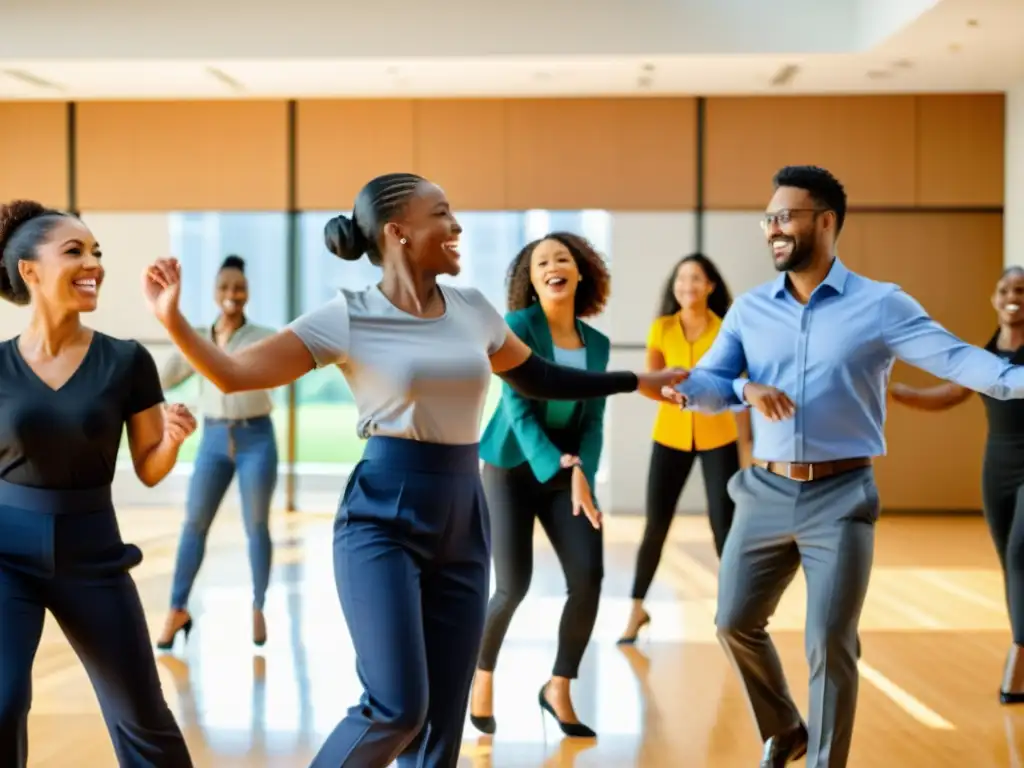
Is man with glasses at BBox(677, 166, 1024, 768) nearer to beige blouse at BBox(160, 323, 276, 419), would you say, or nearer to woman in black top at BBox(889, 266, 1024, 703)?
woman in black top at BBox(889, 266, 1024, 703)

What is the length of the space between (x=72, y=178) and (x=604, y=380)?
8.50 metres

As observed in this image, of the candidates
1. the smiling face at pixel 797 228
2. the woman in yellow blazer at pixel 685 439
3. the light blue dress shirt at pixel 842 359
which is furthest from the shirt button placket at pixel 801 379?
the woman in yellow blazer at pixel 685 439

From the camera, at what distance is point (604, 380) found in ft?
10.6

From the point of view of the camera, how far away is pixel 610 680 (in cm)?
484

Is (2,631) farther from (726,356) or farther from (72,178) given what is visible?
(72,178)

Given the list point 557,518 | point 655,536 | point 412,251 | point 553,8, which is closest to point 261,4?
point 553,8

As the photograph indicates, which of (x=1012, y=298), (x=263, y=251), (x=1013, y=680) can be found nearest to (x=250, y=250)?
(x=263, y=251)

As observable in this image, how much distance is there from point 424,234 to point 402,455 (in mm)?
500

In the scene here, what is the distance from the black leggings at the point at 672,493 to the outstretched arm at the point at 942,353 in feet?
7.29

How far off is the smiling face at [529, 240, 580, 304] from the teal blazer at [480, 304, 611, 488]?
0.07 meters

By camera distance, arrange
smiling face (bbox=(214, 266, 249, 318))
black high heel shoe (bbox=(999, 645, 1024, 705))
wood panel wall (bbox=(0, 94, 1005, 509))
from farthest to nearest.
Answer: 1. wood panel wall (bbox=(0, 94, 1005, 509))
2. smiling face (bbox=(214, 266, 249, 318))
3. black high heel shoe (bbox=(999, 645, 1024, 705))

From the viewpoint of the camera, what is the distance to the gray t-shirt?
2.56 metres

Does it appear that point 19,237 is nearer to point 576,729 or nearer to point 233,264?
point 576,729

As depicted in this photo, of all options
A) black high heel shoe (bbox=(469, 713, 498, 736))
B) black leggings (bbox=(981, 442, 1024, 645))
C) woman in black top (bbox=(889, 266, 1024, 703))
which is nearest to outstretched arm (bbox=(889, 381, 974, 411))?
woman in black top (bbox=(889, 266, 1024, 703))
